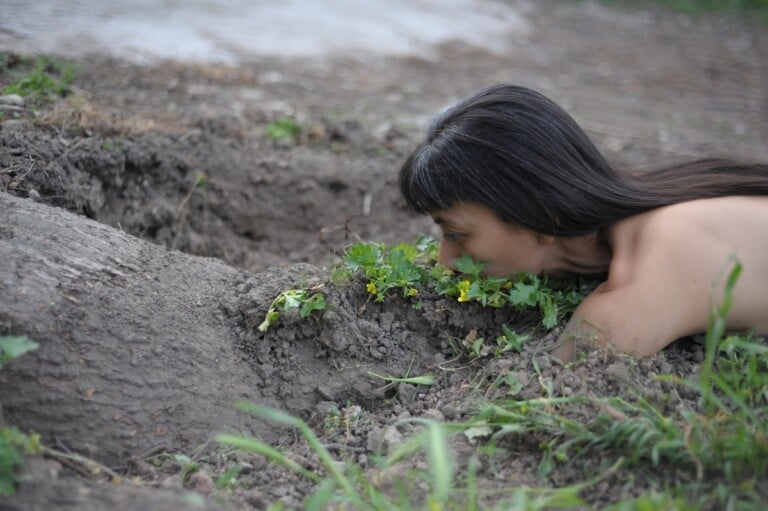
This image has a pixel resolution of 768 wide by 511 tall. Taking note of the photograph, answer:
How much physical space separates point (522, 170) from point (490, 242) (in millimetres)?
269

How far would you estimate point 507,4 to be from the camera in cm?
1152

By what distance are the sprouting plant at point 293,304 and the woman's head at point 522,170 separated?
20.7 inches

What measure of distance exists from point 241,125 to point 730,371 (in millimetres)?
3181

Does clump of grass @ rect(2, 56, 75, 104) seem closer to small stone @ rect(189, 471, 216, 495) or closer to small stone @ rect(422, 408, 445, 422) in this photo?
small stone @ rect(189, 471, 216, 495)

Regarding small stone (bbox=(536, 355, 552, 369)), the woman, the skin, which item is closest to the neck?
the woman

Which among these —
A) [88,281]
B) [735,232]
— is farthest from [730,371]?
[88,281]

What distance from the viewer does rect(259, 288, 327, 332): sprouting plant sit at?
240cm

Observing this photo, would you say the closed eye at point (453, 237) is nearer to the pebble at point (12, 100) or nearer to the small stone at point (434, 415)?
the small stone at point (434, 415)

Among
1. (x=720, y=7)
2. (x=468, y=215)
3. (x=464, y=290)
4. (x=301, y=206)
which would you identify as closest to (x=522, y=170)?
(x=468, y=215)

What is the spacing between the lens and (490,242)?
2.60 meters

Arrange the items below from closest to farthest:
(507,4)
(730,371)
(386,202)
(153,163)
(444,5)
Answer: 1. (730,371)
2. (153,163)
3. (386,202)
4. (444,5)
5. (507,4)

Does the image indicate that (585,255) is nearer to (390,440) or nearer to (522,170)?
(522,170)

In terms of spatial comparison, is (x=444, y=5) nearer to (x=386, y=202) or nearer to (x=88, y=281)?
(x=386, y=202)

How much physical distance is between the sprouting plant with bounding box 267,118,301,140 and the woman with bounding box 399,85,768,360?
6.72 feet
